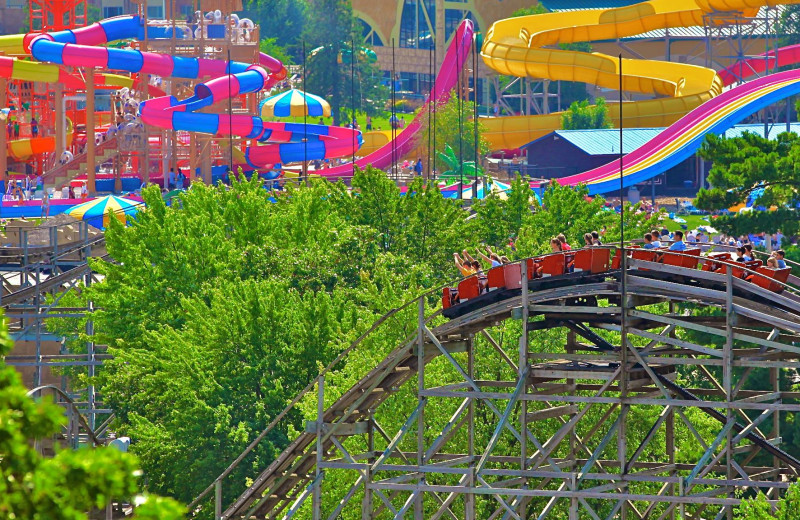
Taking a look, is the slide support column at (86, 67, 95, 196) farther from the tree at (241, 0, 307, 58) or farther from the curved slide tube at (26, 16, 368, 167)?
the tree at (241, 0, 307, 58)

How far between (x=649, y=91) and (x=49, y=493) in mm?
98162

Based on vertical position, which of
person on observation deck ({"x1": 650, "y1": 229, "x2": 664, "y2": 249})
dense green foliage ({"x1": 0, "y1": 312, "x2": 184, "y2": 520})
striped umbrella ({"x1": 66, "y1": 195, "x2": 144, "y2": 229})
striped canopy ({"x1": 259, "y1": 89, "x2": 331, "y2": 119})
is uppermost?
dense green foliage ({"x1": 0, "y1": 312, "x2": 184, "y2": 520})

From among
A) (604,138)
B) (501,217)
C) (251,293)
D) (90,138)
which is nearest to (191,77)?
(90,138)

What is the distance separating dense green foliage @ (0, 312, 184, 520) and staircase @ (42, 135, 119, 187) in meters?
83.7

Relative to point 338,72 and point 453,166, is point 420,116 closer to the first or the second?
point 453,166

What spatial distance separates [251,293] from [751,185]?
16800 millimetres

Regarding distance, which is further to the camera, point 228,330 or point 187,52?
point 187,52

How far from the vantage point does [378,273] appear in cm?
4416

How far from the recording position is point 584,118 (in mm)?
114750

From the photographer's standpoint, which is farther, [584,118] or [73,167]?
[584,118]

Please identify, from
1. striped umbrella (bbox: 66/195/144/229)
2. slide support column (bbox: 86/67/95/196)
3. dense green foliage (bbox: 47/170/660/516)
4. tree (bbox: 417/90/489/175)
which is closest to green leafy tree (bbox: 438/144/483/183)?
tree (bbox: 417/90/489/175)

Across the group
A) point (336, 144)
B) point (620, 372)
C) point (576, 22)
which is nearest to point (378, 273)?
point (620, 372)

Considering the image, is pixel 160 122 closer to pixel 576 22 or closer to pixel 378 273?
pixel 576 22

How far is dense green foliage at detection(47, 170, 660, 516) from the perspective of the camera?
39.5 metres
